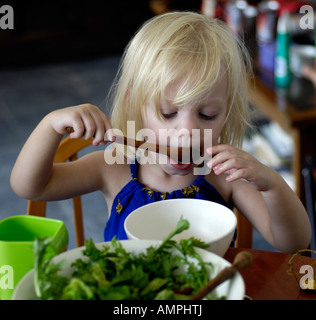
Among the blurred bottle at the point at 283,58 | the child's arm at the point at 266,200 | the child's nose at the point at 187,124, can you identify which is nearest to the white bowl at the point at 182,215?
the child's arm at the point at 266,200

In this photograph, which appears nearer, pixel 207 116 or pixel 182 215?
pixel 182 215

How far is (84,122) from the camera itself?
3.08 feet

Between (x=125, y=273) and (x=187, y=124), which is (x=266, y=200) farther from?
(x=125, y=273)

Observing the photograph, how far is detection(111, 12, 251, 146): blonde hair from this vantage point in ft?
3.28

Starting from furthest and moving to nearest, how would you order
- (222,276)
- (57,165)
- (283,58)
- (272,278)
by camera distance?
1. (283,58)
2. (57,165)
3. (272,278)
4. (222,276)

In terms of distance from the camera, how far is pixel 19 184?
104 cm

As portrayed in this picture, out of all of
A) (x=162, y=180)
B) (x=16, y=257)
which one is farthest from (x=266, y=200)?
(x=16, y=257)

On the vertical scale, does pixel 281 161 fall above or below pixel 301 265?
below

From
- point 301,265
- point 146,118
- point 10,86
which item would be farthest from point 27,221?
point 10,86

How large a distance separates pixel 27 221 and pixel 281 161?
2.07 m

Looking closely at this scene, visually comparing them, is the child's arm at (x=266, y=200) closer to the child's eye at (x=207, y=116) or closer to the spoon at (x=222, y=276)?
the child's eye at (x=207, y=116)

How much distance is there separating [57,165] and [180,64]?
343mm

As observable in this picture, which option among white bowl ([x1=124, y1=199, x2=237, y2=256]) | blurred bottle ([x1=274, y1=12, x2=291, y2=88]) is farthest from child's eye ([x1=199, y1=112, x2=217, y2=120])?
blurred bottle ([x1=274, y1=12, x2=291, y2=88])

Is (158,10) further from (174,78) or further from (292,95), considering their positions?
(174,78)
